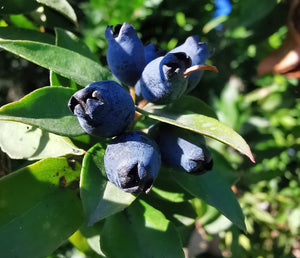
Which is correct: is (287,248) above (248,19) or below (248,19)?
below

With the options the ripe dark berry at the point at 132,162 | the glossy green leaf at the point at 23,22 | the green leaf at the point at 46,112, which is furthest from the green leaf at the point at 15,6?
the ripe dark berry at the point at 132,162

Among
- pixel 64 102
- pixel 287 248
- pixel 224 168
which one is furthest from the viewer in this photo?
pixel 287 248

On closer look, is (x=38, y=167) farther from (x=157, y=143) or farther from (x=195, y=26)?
(x=195, y=26)

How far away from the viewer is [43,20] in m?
0.89

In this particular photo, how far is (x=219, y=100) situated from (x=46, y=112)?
35.1 inches

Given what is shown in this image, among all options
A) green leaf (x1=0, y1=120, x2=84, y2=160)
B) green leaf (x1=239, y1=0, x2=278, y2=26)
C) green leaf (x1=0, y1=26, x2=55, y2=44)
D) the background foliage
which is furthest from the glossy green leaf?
green leaf (x1=239, y1=0, x2=278, y2=26)

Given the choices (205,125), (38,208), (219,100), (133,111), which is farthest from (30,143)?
(219,100)

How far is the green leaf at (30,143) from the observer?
686 mm

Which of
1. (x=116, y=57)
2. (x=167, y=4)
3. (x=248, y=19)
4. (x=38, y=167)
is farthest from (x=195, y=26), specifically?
(x=38, y=167)

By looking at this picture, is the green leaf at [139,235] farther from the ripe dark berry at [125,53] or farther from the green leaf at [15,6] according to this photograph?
the green leaf at [15,6]

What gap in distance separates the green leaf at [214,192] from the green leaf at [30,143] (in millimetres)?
221

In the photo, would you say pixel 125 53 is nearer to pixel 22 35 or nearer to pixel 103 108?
pixel 103 108

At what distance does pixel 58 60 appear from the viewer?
Answer: 62 cm

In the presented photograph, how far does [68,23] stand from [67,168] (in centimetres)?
41
